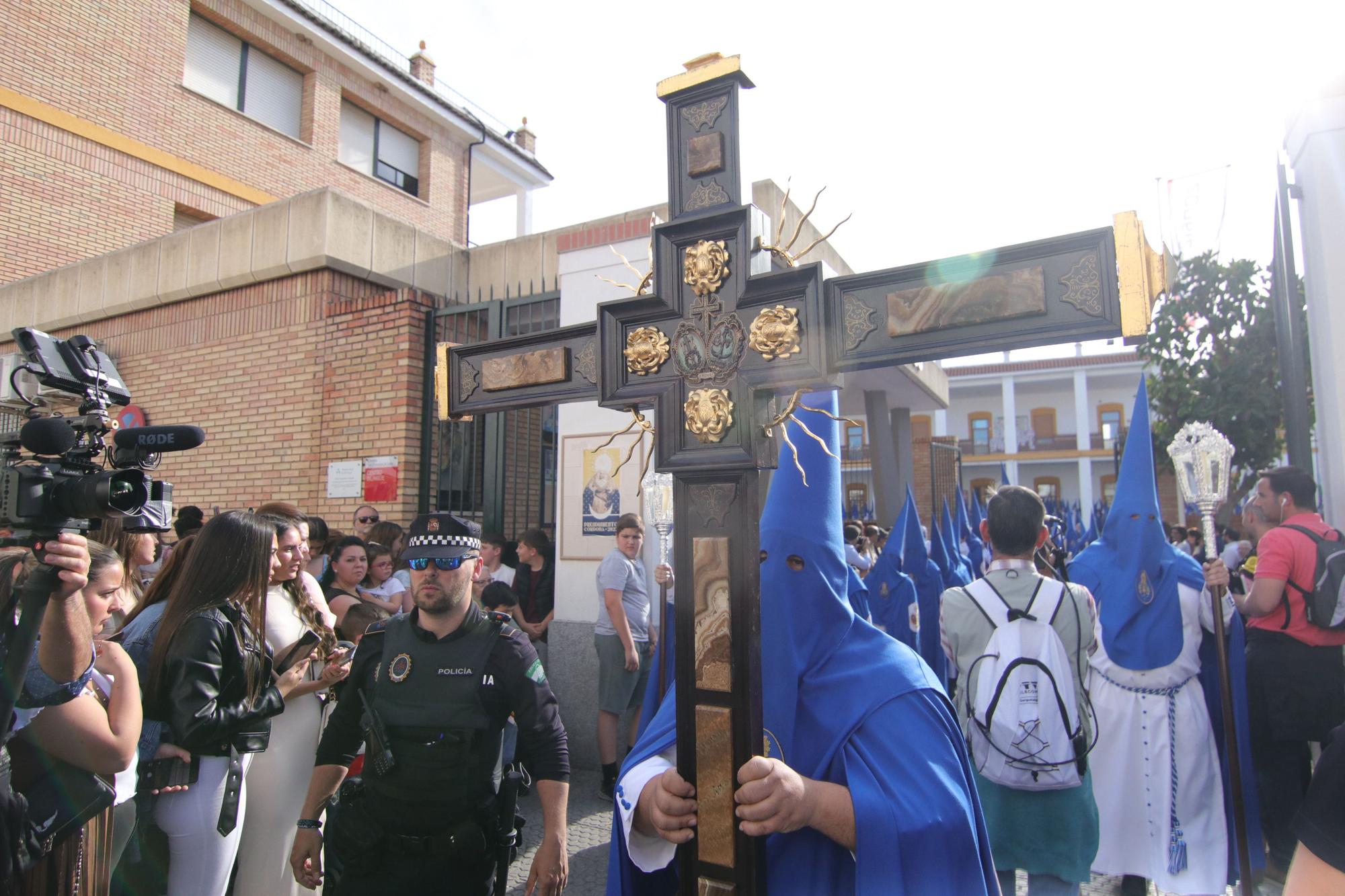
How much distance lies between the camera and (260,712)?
3.03 meters

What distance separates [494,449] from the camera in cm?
729

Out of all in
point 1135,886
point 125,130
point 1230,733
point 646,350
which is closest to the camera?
point 646,350

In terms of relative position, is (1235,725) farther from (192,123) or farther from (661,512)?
(192,123)

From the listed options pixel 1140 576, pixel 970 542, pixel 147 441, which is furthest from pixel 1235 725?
pixel 970 542

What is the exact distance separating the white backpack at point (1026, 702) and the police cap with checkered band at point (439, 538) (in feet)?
6.60

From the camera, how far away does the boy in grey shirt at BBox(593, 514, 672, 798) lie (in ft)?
18.4

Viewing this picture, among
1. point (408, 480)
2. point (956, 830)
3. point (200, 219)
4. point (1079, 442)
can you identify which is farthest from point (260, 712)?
point (1079, 442)

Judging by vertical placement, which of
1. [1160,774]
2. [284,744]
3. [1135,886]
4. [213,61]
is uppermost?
[213,61]

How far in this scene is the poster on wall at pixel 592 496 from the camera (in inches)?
243

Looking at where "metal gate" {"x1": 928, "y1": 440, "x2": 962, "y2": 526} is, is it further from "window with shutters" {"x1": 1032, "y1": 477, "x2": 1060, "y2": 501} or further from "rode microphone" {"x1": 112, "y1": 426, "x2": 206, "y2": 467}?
"window with shutters" {"x1": 1032, "y1": 477, "x2": 1060, "y2": 501}

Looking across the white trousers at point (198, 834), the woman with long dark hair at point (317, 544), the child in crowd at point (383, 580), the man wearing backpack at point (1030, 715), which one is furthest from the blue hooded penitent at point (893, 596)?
the white trousers at point (198, 834)

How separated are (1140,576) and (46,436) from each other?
181 inches

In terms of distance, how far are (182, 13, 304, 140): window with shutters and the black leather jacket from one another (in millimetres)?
16252

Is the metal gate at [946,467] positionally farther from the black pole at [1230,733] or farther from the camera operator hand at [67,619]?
the camera operator hand at [67,619]
